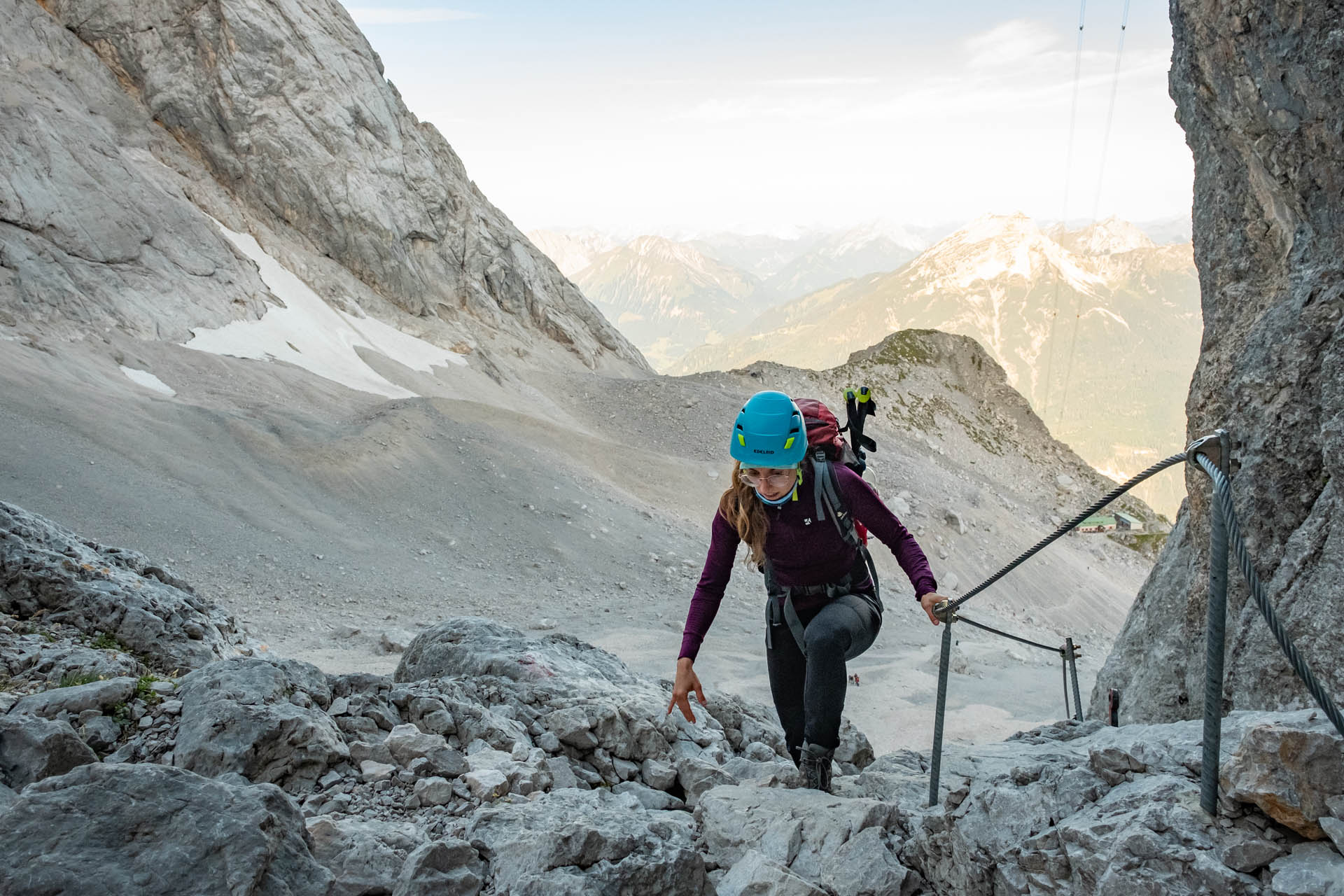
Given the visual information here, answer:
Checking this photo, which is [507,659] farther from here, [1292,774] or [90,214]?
[90,214]

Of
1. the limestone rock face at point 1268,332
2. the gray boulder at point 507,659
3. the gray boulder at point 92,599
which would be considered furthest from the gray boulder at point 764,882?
the gray boulder at point 92,599

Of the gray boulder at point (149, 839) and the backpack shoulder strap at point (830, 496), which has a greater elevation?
the backpack shoulder strap at point (830, 496)

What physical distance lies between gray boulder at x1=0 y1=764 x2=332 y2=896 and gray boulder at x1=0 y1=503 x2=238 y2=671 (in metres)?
3.79

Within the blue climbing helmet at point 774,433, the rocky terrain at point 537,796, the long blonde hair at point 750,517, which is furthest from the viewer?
the long blonde hair at point 750,517

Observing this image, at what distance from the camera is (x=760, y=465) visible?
4.33 metres

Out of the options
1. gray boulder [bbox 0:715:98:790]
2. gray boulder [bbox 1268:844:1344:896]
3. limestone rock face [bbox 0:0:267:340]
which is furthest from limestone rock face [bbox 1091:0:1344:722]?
limestone rock face [bbox 0:0:267:340]

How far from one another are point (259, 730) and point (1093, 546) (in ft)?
120

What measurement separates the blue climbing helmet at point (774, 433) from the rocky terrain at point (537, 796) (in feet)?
5.64

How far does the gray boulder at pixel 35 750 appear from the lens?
3646mm

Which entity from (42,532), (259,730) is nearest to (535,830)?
(259,730)

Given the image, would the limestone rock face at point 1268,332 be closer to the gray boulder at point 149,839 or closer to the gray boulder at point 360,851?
the gray boulder at point 360,851

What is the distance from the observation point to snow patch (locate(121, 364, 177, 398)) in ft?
75.9

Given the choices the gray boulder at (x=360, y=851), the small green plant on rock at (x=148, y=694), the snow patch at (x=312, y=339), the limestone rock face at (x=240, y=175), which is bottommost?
the gray boulder at (x=360, y=851)

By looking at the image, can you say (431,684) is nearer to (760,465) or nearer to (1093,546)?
(760,465)
